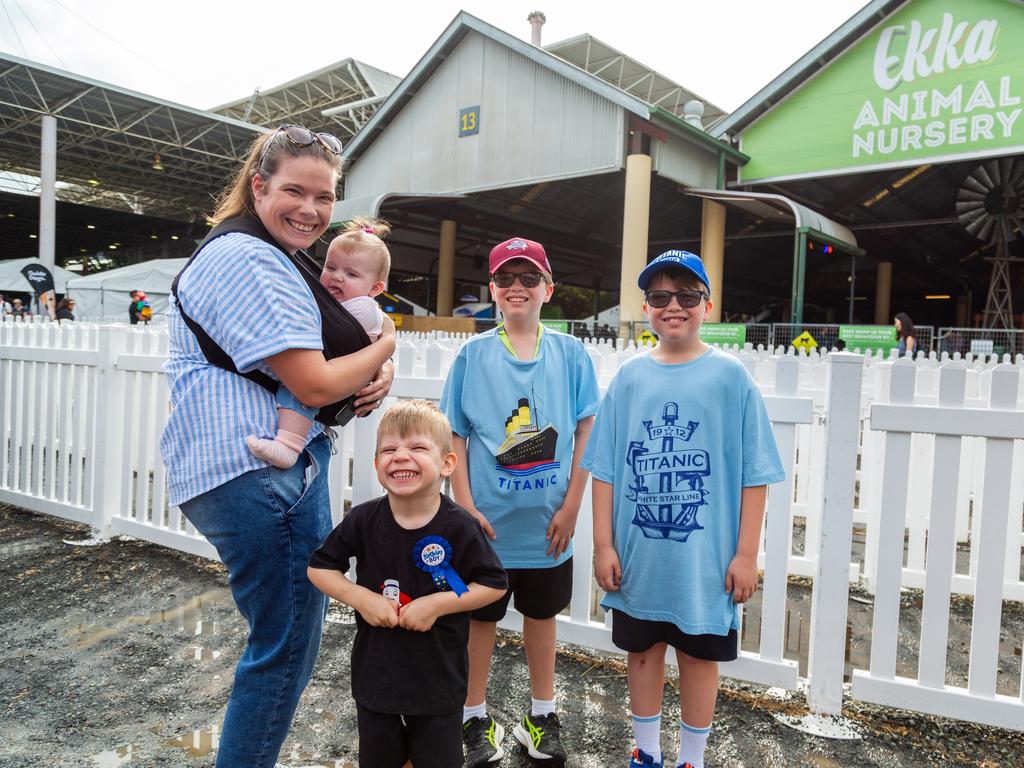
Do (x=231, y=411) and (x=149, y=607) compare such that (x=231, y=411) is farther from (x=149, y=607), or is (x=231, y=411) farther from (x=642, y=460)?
(x=149, y=607)

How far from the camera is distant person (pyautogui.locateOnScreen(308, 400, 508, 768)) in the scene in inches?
65.7

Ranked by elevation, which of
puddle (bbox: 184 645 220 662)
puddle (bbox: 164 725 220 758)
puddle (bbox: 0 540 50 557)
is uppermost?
puddle (bbox: 0 540 50 557)

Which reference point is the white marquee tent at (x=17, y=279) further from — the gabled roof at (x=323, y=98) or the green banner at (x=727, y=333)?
the green banner at (x=727, y=333)

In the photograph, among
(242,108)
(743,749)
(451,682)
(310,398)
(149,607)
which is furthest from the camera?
(242,108)

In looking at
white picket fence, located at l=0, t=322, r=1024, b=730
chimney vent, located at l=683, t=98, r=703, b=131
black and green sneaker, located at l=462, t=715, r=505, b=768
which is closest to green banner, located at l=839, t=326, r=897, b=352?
chimney vent, located at l=683, t=98, r=703, b=131

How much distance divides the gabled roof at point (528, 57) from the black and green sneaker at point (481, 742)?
15.5m

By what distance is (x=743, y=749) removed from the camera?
2361mm

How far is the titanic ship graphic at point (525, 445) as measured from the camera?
7.54 feet

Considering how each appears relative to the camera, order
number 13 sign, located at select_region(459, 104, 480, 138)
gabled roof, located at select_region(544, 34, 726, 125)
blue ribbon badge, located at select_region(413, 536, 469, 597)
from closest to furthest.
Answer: blue ribbon badge, located at select_region(413, 536, 469, 597)
number 13 sign, located at select_region(459, 104, 480, 138)
gabled roof, located at select_region(544, 34, 726, 125)

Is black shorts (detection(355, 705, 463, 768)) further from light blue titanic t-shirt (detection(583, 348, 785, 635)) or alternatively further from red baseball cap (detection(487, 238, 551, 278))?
red baseball cap (detection(487, 238, 551, 278))

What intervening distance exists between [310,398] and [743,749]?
198cm

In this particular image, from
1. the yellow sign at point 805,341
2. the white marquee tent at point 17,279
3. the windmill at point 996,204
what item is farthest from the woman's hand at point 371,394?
the white marquee tent at point 17,279

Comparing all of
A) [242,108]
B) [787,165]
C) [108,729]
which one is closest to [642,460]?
[108,729]

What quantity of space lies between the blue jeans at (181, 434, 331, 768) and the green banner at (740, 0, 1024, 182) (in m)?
17.4
